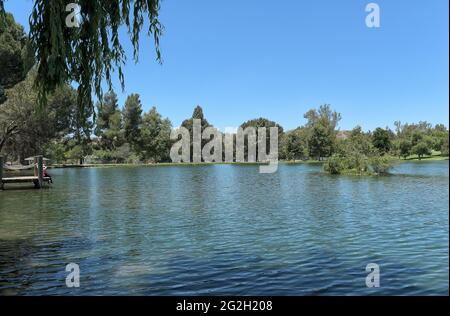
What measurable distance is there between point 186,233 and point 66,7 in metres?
9.49

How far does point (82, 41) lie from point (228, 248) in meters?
7.53

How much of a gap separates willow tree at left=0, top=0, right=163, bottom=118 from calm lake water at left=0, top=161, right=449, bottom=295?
172 inches

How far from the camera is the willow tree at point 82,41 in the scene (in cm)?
870

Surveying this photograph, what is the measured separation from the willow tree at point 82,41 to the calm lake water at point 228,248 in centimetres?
437

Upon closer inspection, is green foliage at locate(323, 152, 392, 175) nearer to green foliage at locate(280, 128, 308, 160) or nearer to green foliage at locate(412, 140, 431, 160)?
green foliage at locate(412, 140, 431, 160)

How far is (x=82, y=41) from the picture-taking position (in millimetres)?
9273

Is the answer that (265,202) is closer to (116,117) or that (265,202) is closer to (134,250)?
(134,250)

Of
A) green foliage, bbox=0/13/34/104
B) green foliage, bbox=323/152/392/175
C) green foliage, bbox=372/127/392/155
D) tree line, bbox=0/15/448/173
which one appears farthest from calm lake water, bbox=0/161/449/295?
green foliage, bbox=372/127/392/155

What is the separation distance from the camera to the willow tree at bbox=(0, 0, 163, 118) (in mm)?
8695

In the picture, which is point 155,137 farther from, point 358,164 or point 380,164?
point 380,164

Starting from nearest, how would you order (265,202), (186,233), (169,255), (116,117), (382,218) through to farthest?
(169,255) < (186,233) < (382,218) < (265,202) < (116,117)

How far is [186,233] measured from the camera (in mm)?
16000

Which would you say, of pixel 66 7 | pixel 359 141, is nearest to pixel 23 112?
pixel 359 141
